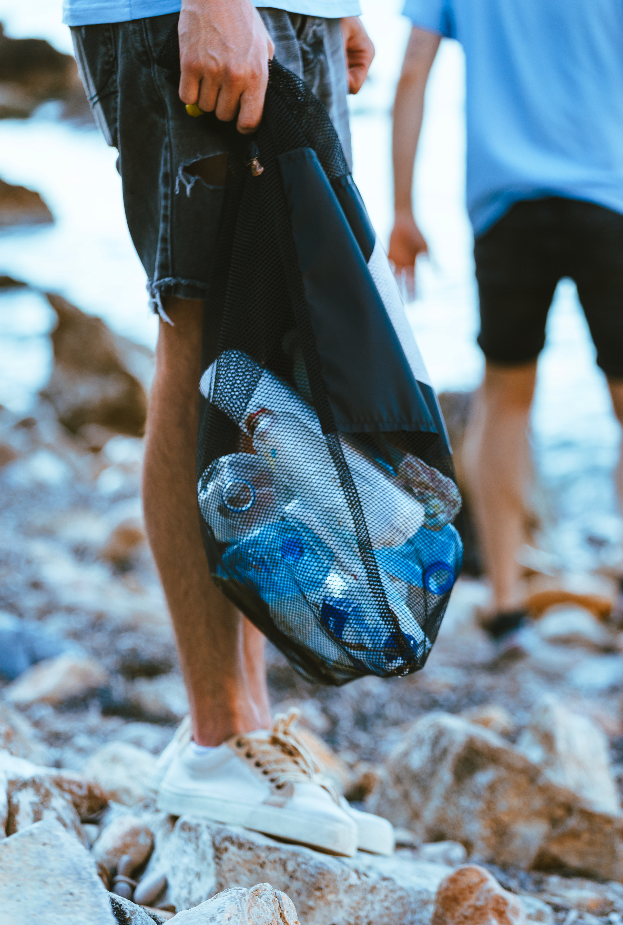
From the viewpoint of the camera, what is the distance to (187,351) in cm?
111

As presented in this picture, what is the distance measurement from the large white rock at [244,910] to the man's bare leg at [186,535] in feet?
1.17

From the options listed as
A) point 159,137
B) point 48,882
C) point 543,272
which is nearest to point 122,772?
point 48,882

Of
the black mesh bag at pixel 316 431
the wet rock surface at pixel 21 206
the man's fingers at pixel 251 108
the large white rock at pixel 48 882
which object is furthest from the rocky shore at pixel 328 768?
the wet rock surface at pixel 21 206

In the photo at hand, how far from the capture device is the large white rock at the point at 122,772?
141cm

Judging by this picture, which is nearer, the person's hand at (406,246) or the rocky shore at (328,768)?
the rocky shore at (328,768)

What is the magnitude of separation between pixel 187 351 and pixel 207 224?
0.57ft

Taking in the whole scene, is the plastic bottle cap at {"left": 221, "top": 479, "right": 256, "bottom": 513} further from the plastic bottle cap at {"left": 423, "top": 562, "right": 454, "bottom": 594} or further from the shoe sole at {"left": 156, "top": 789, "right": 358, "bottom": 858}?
the shoe sole at {"left": 156, "top": 789, "right": 358, "bottom": 858}

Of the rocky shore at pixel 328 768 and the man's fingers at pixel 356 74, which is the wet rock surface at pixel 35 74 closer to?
the rocky shore at pixel 328 768

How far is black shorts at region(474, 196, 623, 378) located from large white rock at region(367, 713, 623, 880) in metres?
1.12

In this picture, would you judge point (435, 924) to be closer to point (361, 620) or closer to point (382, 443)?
point (361, 620)

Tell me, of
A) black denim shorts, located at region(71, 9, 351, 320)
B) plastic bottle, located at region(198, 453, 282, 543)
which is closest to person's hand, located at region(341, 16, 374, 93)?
black denim shorts, located at region(71, 9, 351, 320)

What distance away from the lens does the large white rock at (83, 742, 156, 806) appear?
4.61 ft

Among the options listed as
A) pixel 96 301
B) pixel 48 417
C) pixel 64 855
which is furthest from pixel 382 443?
pixel 96 301

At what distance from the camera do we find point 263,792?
112cm
